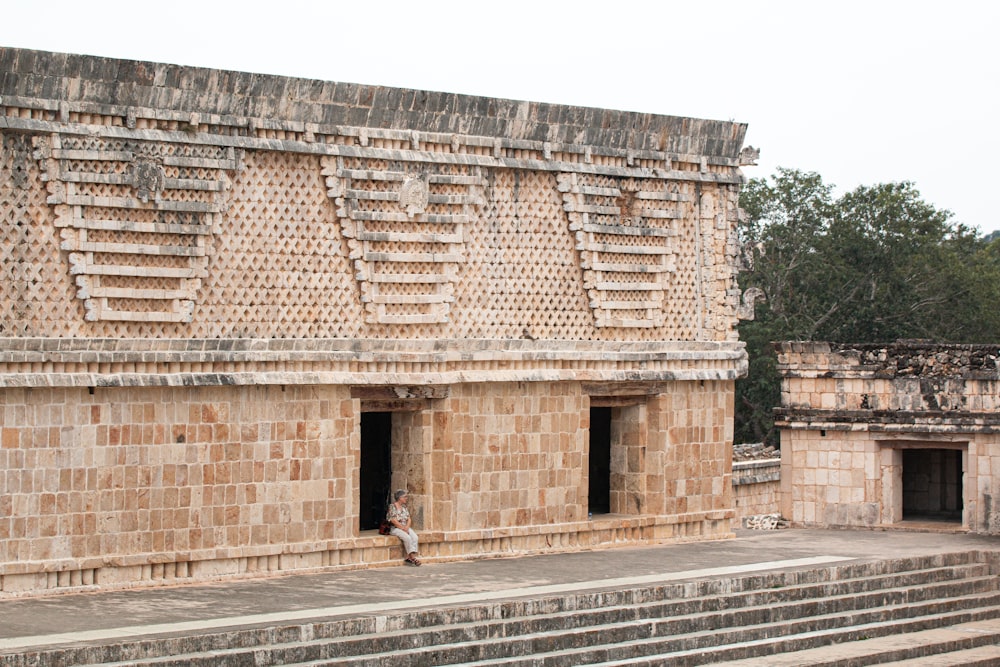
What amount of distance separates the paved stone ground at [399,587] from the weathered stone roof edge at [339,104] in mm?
3832

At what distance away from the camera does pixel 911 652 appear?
12.8 meters

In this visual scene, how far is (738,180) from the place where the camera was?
16359mm

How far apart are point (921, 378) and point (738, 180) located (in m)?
3.79

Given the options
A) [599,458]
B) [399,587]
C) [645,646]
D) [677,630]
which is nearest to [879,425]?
[599,458]

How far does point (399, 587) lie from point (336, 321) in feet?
7.92

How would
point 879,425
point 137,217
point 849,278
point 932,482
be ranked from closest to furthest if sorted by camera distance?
point 137,217 → point 879,425 → point 932,482 → point 849,278

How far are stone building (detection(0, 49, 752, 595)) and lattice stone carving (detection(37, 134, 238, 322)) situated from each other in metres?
0.02

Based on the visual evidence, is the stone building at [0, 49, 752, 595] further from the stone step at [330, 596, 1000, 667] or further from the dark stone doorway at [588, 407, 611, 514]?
the stone step at [330, 596, 1000, 667]

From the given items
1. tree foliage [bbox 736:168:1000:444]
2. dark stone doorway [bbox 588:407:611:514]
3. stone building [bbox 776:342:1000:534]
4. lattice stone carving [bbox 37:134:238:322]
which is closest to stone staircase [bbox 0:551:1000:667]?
stone building [bbox 776:342:1000:534]

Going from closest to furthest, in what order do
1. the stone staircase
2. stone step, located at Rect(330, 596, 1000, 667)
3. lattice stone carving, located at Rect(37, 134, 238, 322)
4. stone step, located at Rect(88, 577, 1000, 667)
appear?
the stone staircase
stone step, located at Rect(88, 577, 1000, 667)
stone step, located at Rect(330, 596, 1000, 667)
lattice stone carving, located at Rect(37, 134, 238, 322)

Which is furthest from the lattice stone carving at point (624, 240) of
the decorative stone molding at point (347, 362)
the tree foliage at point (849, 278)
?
the tree foliage at point (849, 278)

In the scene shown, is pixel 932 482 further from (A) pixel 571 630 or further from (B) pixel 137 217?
(B) pixel 137 217

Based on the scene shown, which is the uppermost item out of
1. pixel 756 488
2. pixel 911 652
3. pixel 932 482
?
pixel 932 482

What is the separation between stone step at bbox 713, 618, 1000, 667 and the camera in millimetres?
12062
